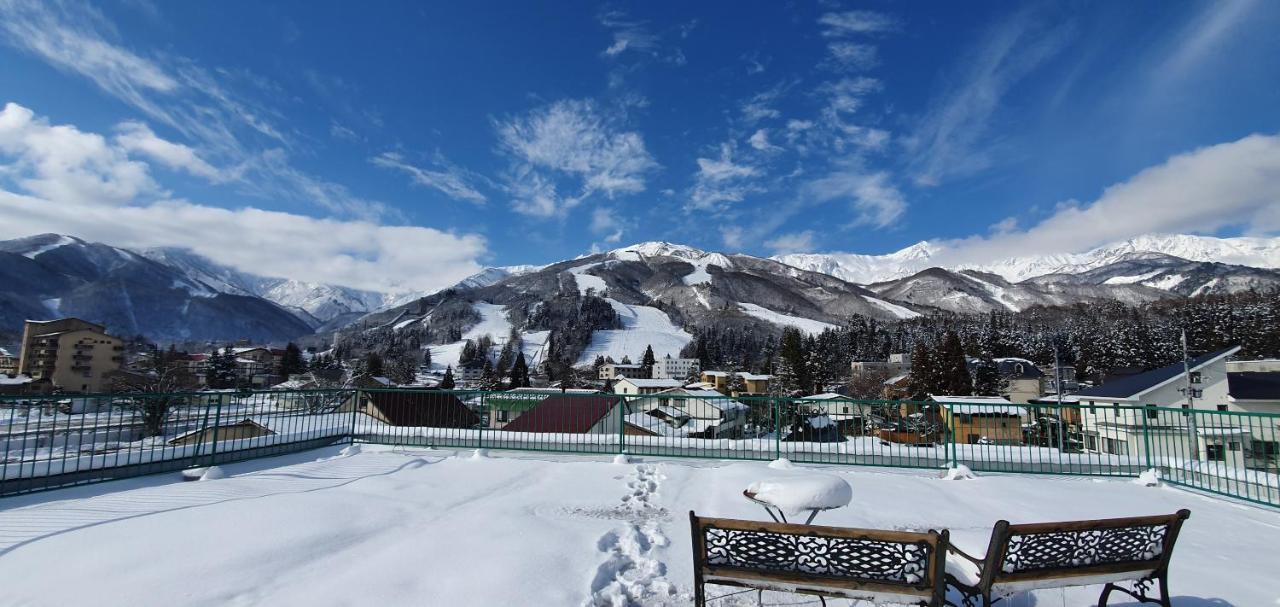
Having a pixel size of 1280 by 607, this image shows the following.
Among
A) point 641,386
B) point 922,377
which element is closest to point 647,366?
point 641,386

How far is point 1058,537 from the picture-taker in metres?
2.95

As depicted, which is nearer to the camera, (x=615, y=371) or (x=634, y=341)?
(x=615, y=371)

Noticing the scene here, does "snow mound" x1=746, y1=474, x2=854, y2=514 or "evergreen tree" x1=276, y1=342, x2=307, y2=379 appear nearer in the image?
"snow mound" x1=746, y1=474, x2=854, y2=514

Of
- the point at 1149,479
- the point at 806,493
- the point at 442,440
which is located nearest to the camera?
the point at 806,493

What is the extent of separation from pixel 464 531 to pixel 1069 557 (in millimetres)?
4157

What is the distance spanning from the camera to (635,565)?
4062mm

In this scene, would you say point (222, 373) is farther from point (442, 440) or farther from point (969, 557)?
point (969, 557)

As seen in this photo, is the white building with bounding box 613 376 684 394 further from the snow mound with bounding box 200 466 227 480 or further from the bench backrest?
the bench backrest

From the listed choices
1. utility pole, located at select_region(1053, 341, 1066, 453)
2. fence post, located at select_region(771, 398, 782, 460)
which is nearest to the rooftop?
utility pole, located at select_region(1053, 341, 1066, 453)

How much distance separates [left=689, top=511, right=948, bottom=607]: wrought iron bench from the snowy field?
0.60m

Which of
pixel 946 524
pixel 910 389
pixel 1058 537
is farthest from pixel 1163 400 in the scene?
pixel 1058 537

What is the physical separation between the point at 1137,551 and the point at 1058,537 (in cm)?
61

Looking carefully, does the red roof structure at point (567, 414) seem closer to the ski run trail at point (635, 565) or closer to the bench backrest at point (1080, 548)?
the ski run trail at point (635, 565)

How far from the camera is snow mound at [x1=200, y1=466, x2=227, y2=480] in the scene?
6843mm
